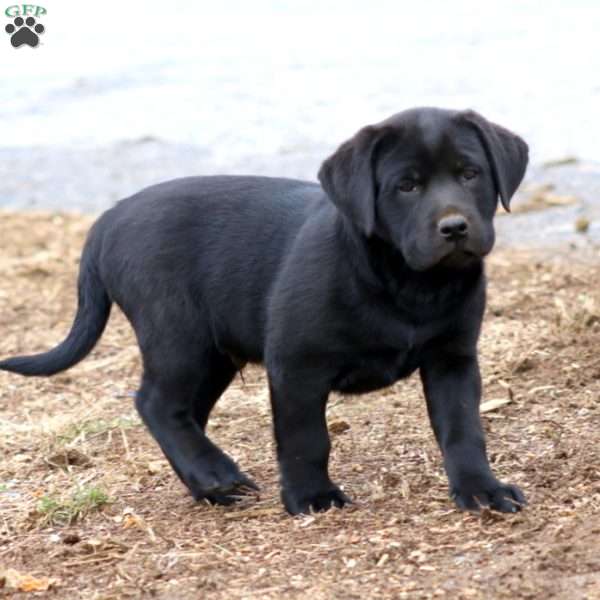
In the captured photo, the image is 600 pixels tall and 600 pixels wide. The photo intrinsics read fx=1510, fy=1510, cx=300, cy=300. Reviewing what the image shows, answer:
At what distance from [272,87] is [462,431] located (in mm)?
10068

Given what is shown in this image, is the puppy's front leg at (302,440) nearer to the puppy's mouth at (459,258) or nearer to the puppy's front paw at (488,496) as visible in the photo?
the puppy's front paw at (488,496)

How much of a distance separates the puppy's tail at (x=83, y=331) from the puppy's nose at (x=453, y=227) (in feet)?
4.84

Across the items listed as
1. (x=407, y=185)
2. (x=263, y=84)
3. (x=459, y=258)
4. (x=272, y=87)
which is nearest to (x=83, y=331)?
(x=407, y=185)

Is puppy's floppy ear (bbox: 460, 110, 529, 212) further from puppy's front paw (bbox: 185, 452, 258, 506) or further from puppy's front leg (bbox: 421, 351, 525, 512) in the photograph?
puppy's front paw (bbox: 185, 452, 258, 506)

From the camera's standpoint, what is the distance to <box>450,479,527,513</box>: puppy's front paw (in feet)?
14.1

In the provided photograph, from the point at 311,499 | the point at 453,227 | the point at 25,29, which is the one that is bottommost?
the point at 311,499

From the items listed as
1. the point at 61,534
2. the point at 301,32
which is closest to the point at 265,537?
the point at 61,534

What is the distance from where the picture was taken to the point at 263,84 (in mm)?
14422

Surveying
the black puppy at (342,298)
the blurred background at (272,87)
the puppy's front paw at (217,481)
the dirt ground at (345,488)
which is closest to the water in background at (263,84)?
the blurred background at (272,87)

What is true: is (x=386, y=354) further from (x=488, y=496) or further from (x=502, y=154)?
(x=502, y=154)

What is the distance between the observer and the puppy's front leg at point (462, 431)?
171 inches

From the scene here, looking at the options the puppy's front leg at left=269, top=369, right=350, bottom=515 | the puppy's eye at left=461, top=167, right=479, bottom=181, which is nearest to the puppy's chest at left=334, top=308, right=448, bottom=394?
the puppy's front leg at left=269, top=369, right=350, bottom=515

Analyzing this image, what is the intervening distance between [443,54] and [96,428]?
374 inches

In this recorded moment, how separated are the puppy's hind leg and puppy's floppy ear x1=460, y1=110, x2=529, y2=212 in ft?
3.68
